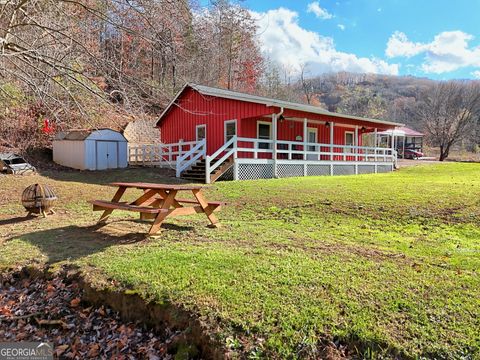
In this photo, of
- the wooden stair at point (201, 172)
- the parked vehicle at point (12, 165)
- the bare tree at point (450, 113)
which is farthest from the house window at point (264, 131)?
the bare tree at point (450, 113)

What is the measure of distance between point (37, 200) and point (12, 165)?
338 inches

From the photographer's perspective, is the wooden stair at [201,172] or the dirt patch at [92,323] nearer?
the dirt patch at [92,323]

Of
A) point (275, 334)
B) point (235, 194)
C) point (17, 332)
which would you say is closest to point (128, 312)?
point (17, 332)

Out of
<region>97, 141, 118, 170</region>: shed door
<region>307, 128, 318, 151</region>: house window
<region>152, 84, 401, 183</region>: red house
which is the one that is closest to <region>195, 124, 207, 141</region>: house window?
<region>152, 84, 401, 183</region>: red house

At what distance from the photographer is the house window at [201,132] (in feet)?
57.5

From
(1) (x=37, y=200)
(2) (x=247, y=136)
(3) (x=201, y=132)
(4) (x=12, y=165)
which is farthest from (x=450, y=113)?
(1) (x=37, y=200)

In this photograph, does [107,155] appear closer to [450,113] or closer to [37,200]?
[37,200]

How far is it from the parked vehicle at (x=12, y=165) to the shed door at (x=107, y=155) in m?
3.73

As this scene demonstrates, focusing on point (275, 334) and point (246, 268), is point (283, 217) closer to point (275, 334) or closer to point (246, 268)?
point (246, 268)

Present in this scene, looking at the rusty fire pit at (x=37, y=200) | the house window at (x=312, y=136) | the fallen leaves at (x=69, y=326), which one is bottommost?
the fallen leaves at (x=69, y=326)

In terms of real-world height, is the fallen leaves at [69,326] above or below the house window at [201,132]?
below

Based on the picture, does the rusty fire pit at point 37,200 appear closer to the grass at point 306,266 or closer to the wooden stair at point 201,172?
the grass at point 306,266

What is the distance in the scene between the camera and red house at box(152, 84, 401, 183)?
566 inches

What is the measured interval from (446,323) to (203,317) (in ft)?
6.70
